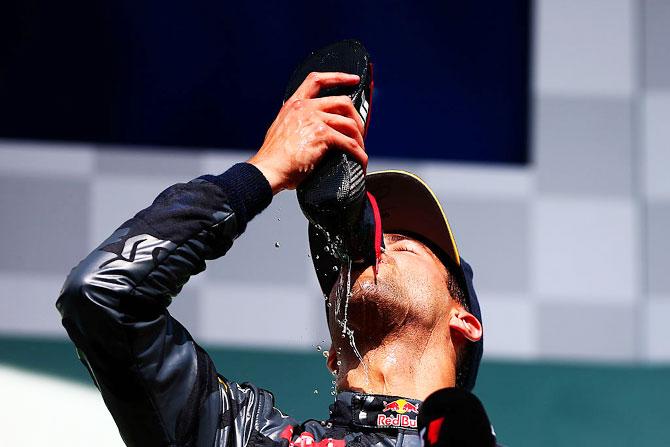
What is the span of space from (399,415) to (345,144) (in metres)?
0.45

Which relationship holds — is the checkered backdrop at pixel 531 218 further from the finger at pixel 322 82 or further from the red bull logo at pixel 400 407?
the finger at pixel 322 82

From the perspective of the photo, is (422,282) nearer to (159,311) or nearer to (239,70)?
(159,311)

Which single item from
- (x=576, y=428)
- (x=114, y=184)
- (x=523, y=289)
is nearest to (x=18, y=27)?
(x=114, y=184)

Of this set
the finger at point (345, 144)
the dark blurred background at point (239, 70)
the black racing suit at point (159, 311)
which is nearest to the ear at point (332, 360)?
the black racing suit at point (159, 311)

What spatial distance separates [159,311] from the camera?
1.65 m

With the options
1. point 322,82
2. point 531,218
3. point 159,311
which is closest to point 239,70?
point 531,218

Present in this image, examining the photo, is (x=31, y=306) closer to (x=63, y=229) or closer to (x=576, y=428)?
(x=63, y=229)

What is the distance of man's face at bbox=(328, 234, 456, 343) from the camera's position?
1954mm

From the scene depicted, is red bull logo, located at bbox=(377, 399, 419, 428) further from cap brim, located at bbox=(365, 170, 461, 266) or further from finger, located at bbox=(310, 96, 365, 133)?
finger, located at bbox=(310, 96, 365, 133)

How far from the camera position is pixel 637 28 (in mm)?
3150

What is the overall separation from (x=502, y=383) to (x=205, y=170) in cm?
89

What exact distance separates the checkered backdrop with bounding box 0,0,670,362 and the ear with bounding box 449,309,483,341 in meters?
0.86

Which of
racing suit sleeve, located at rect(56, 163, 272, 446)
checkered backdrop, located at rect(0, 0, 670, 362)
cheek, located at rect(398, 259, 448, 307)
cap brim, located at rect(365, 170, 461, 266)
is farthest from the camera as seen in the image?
checkered backdrop, located at rect(0, 0, 670, 362)

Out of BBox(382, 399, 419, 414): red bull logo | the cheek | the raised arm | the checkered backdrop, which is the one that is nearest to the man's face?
the cheek
